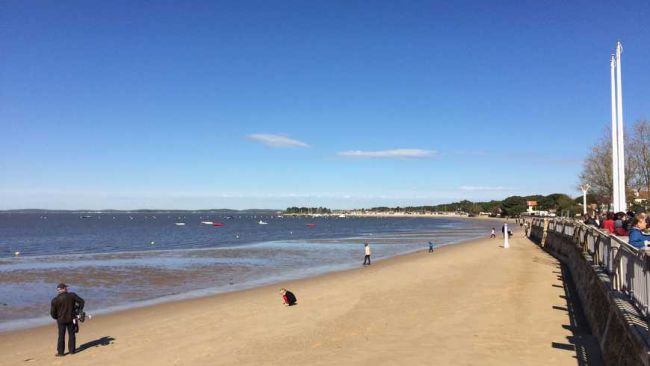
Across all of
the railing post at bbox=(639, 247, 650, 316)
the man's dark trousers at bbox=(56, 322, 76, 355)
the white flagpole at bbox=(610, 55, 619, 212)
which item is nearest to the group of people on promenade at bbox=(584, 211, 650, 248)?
the white flagpole at bbox=(610, 55, 619, 212)

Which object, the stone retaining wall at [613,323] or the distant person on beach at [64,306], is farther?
the distant person on beach at [64,306]

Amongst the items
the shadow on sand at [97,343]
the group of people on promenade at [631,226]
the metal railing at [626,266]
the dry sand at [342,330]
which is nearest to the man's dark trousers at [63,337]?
the dry sand at [342,330]

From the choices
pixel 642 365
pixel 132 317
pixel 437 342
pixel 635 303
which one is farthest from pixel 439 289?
pixel 642 365

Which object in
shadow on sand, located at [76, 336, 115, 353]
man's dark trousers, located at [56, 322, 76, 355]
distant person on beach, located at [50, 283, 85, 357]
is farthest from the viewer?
shadow on sand, located at [76, 336, 115, 353]

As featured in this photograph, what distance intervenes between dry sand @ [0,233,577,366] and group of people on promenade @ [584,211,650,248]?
2566mm

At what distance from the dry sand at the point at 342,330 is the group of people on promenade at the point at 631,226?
2566 mm

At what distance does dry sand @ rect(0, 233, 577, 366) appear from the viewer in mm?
11312

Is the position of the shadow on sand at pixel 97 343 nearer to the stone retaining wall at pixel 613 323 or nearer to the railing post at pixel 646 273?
the stone retaining wall at pixel 613 323

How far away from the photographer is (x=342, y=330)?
45.6ft

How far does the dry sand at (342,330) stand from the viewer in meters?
11.3

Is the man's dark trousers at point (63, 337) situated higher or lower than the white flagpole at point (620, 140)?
lower

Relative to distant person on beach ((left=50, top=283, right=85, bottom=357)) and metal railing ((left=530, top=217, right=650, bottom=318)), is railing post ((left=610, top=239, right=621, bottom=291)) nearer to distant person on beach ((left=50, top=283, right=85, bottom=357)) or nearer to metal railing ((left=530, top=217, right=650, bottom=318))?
metal railing ((left=530, top=217, right=650, bottom=318))

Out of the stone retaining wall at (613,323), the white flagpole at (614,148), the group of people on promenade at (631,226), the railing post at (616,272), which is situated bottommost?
the stone retaining wall at (613,323)

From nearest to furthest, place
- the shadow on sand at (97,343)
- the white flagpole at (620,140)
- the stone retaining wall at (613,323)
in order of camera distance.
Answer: the stone retaining wall at (613,323) → the shadow on sand at (97,343) → the white flagpole at (620,140)
